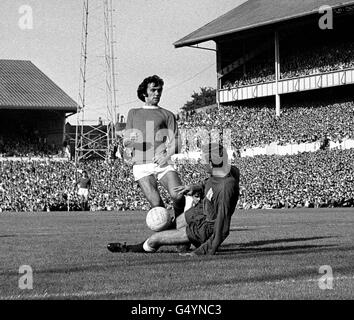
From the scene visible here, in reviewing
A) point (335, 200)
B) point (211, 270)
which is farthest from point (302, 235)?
point (335, 200)

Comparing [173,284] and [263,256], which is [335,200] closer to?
[263,256]

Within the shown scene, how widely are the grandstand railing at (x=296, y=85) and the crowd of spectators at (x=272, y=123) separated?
3.27 feet

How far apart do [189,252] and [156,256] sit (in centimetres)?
42

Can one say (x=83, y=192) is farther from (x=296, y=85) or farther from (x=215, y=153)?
(x=215, y=153)

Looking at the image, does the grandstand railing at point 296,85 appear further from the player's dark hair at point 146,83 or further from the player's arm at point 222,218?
the player's arm at point 222,218

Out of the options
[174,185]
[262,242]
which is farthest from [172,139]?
[262,242]

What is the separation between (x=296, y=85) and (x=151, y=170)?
147ft

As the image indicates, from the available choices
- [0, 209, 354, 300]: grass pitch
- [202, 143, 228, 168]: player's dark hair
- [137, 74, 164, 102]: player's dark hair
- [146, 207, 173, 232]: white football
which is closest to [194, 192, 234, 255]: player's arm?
[0, 209, 354, 300]: grass pitch

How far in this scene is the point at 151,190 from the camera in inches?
462

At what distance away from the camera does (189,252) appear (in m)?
11.0

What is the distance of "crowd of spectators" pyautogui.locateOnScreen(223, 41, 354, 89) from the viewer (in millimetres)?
54388

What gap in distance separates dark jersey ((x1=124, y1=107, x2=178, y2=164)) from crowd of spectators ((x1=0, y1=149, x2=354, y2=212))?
29.0m

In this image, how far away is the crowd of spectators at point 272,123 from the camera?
48.4m
